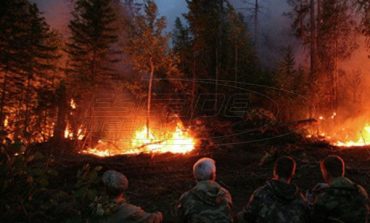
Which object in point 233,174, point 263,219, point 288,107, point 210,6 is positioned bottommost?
point 233,174

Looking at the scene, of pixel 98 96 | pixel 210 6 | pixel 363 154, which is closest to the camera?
pixel 363 154

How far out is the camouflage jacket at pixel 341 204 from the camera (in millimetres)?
4129

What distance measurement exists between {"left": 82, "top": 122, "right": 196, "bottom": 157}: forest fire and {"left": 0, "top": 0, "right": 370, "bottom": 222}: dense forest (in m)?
0.19

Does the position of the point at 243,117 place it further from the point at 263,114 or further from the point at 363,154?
the point at 363,154

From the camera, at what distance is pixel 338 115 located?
81.7 feet

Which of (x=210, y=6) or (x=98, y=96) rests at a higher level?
(x=210, y=6)

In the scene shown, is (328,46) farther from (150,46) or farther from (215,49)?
(150,46)

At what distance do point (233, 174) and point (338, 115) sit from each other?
53.0 feet

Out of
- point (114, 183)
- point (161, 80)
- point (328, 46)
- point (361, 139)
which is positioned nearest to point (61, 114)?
point (161, 80)

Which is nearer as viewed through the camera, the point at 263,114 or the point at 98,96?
the point at 263,114

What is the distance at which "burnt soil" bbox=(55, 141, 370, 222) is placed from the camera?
9.06 meters

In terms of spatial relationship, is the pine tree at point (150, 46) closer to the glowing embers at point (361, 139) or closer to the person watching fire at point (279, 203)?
the glowing embers at point (361, 139)

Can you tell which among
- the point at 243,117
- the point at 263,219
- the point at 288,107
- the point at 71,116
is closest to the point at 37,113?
the point at 71,116

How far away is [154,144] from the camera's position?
55.3 ft
